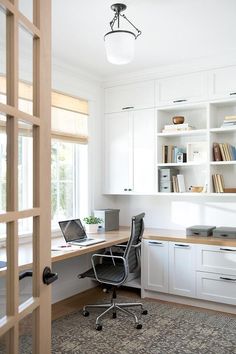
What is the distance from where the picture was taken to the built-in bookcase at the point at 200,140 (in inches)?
160

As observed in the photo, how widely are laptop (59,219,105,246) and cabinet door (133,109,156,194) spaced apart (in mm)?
948

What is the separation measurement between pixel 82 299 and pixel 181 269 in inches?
47.1

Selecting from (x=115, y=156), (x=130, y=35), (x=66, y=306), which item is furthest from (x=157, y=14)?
(x=66, y=306)

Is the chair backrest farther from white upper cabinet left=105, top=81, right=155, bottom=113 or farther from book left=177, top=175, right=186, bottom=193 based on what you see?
white upper cabinet left=105, top=81, right=155, bottom=113

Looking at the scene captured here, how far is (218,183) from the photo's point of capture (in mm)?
4027

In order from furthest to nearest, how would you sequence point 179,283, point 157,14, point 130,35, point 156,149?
point 156,149 → point 179,283 → point 157,14 → point 130,35

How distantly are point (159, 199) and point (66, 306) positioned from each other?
1.71m

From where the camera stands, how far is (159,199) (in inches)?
185

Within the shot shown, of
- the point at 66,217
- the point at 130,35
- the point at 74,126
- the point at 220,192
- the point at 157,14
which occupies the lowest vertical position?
the point at 66,217

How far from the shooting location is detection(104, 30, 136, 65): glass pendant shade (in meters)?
2.76

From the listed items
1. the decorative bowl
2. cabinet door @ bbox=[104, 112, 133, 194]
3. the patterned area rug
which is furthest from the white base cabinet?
the decorative bowl

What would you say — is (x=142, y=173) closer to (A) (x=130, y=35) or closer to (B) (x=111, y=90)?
(B) (x=111, y=90)

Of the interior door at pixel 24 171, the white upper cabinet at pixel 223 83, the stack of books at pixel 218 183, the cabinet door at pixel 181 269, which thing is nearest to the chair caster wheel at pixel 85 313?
the cabinet door at pixel 181 269

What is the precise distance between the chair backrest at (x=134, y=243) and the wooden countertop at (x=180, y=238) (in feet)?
1.61
